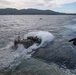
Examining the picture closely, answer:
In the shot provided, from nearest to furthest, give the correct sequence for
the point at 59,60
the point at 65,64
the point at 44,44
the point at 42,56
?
the point at 65,64, the point at 59,60, the point at 42,56, the point at 44,44

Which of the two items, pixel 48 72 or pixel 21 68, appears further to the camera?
pixel 21 68

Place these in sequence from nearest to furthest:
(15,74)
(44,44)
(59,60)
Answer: (15,74), (59,60), (44,44)

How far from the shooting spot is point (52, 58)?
15039mm

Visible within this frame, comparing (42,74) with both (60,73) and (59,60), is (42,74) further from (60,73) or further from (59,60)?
(59,60)

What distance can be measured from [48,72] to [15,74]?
2.65 m

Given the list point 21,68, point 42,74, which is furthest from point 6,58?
point 42,74

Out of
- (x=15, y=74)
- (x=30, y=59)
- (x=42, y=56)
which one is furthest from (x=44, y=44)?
(x=15, y=74)

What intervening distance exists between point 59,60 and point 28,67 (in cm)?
367

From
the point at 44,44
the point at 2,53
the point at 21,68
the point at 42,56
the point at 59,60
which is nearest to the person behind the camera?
the point at 21,68

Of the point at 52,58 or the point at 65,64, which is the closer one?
the point at 65,64

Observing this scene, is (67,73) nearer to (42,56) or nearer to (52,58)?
(52,58)

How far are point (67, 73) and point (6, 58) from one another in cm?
683

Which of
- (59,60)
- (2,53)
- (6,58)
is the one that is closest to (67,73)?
(59,60)

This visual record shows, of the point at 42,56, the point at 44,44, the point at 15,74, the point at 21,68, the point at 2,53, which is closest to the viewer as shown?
the point at 15,74
